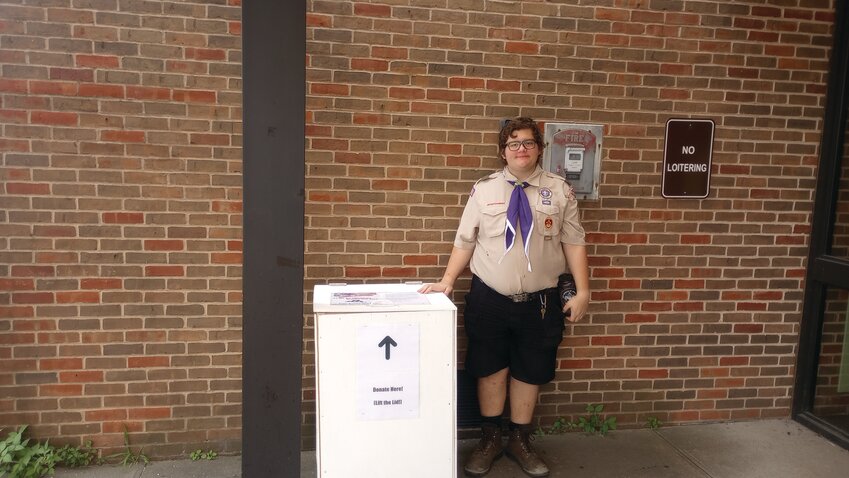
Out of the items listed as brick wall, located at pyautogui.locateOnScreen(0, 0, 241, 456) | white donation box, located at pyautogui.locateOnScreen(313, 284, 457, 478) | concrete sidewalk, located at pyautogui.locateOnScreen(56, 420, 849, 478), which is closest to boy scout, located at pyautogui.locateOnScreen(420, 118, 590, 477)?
concrete sidewalk, located at pyautogui.locateOnScreen(56, 420, 849, 478)

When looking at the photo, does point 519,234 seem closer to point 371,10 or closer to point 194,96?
point 371,10

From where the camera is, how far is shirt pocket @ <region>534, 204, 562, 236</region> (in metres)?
3.36

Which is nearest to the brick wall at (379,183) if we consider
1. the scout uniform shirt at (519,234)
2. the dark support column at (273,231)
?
the scout uniform shirt at (519,234)

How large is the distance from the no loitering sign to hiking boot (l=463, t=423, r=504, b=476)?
1.85 metres

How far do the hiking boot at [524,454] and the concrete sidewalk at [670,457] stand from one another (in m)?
0.06

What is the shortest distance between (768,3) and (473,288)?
104 inches

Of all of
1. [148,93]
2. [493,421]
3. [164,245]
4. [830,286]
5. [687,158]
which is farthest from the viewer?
[830,286]

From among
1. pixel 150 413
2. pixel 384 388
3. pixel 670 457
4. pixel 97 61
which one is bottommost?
pixel 670 457

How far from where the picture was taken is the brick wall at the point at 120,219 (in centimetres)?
341

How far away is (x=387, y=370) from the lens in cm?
269

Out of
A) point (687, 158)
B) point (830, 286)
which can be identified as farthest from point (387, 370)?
point (830, 286)

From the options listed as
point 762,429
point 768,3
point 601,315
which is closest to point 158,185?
point 601,315

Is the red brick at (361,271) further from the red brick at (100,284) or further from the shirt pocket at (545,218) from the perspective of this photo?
the red brick at (100,284)

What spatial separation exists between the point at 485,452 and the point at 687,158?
2243 mm
